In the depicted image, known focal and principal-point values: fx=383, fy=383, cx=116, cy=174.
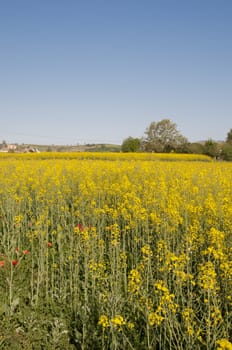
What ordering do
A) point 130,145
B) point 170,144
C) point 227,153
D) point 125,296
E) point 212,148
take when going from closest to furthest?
point 125,296 → point 227,153 → point 212,148 → point 130,145 → point 170,144

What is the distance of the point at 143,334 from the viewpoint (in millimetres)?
3584

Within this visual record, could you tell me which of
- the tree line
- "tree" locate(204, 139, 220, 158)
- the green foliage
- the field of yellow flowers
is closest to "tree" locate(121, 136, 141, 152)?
the tree line

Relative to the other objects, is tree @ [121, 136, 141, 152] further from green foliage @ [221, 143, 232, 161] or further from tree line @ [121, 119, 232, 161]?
green foliage @ [221, 143, 232, 161]

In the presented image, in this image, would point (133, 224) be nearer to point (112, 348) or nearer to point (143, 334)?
point (143, 334)

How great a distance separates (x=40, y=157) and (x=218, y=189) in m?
21.1

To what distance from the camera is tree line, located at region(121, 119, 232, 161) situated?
131ft

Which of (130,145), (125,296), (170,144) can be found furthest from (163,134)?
(125,296)

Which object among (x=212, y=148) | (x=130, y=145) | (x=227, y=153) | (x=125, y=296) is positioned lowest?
(x=125, y=296)

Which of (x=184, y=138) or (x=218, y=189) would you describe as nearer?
(x=218, y=189)

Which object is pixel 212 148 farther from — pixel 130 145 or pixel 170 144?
pixel 170 144

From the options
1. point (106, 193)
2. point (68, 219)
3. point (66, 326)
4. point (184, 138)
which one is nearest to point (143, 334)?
point (66, 326)

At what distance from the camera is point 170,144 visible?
58406 mm

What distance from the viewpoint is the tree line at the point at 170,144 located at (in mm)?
40059

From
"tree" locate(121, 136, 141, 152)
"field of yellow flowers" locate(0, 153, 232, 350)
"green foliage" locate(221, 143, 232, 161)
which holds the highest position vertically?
"tree" locate(121, 136, 141, 152)
